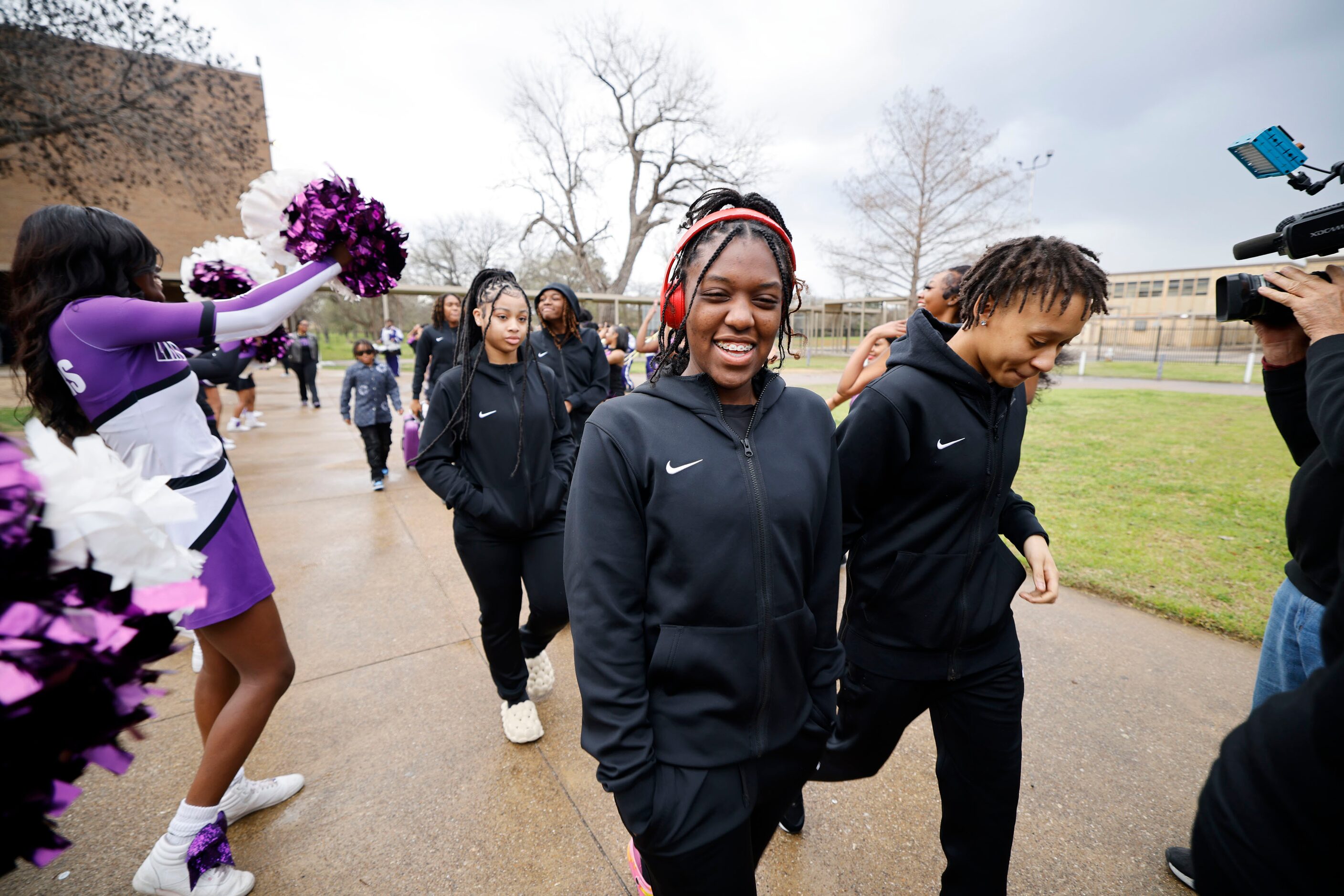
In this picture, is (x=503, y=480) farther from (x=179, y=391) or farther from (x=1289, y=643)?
(x=1289, y=643)

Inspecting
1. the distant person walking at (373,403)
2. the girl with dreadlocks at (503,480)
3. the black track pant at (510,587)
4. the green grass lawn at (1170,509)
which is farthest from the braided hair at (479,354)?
the distant person walking at (373,403)

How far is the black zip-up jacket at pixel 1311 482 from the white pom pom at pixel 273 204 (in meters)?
3.06

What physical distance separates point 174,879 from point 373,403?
5.53m

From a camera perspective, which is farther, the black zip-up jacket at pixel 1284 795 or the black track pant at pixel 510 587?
the black track pant at pixel 510 587

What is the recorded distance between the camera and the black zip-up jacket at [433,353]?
6.11 metres

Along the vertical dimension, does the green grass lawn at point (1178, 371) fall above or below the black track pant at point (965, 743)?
below

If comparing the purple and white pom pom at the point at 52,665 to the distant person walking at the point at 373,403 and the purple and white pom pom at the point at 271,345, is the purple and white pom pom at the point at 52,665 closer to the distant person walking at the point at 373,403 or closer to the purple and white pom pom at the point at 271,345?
the purple and white pom pom at the point at 271,345

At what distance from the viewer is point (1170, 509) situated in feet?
19.1

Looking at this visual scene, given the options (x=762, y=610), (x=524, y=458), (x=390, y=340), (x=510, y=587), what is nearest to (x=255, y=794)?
(x=510, y=587)

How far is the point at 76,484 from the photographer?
0.76m

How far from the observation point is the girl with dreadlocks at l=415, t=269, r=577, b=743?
8.57 ft

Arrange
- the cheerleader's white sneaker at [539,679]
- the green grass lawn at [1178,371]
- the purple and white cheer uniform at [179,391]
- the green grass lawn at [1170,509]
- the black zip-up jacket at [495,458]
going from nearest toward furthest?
the purple and white cheer uniform at [179,391]
the black zip-up jacket at [495,458]
the cheerleader's white sneaker at [539,679]
the green grass lawn at [1170,509]
the green grass lawn at [1178,371]

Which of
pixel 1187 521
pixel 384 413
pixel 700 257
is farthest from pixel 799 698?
pixel 384 413

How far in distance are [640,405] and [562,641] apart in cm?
276
